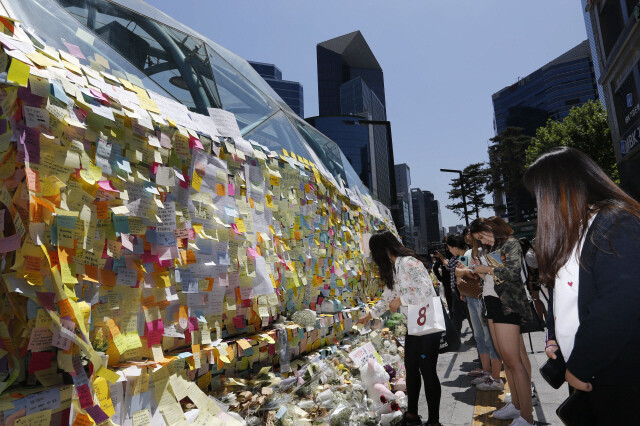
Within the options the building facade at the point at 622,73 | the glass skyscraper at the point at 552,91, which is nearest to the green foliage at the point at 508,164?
the building facade at the point at 622,73

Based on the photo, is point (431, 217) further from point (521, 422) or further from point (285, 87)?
point (521, 422)

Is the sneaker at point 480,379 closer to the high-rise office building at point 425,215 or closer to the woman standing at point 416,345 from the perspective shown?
the woman standing at point 416,345

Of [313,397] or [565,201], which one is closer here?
[565,201]

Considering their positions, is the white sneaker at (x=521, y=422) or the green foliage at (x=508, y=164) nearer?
the white sneaker at (x=521, y=422)

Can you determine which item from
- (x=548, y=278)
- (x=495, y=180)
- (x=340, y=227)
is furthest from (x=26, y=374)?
(x=495, y=180)

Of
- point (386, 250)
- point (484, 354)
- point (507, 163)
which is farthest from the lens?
point (507, 163)

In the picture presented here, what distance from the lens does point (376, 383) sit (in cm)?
362

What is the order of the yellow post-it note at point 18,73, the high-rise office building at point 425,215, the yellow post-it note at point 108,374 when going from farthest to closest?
the high-rise office building at point 425,215, the yellow post-it note at point 108,374, the yellow post-it note at point 18,73

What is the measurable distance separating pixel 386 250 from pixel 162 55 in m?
2.62

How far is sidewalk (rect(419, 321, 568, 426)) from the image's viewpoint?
340cm

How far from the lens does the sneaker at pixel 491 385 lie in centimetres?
416

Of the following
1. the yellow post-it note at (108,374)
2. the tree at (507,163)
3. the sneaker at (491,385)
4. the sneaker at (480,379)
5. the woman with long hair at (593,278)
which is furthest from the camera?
the tree at (507,163)

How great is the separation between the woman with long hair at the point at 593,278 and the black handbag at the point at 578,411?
13mm

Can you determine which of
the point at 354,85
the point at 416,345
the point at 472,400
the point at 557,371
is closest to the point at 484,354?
the point at 472,400
